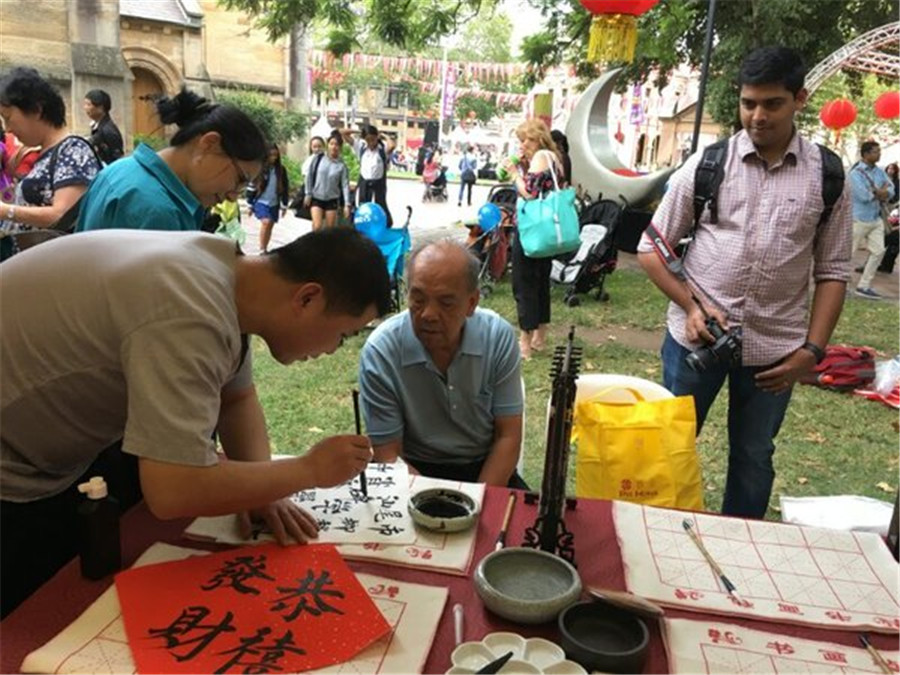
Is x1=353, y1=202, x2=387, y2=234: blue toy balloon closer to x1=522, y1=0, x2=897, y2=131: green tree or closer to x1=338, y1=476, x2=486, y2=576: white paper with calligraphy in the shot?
x1=338, y1=476, x2=486, y2=576: white paper with calligraphy

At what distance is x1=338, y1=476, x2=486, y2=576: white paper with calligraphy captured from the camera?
52.0 inches

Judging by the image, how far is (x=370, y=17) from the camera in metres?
8.89

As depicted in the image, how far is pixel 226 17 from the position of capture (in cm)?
1852

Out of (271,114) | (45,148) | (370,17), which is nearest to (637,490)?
(45,148)

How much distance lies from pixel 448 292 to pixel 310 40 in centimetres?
2170

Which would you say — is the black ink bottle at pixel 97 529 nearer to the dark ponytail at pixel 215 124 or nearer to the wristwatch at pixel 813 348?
the dark ponytail at pixel 215 124

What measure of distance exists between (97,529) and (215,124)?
1374mm

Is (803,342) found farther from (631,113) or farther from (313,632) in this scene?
(631,113)

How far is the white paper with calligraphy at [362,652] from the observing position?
3.33 feet

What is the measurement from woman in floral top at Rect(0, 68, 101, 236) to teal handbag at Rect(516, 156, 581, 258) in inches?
108

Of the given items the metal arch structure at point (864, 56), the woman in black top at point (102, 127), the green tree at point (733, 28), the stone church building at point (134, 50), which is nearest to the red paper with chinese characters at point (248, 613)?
the woman in black top at point (102, 127)

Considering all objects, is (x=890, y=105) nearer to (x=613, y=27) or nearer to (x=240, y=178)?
(x=613, y=27)

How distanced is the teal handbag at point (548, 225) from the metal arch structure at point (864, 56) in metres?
4.46

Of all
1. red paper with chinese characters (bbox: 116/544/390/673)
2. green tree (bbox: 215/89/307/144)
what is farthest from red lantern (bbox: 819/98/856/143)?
green tree (bbox: 215/89/307/144)
